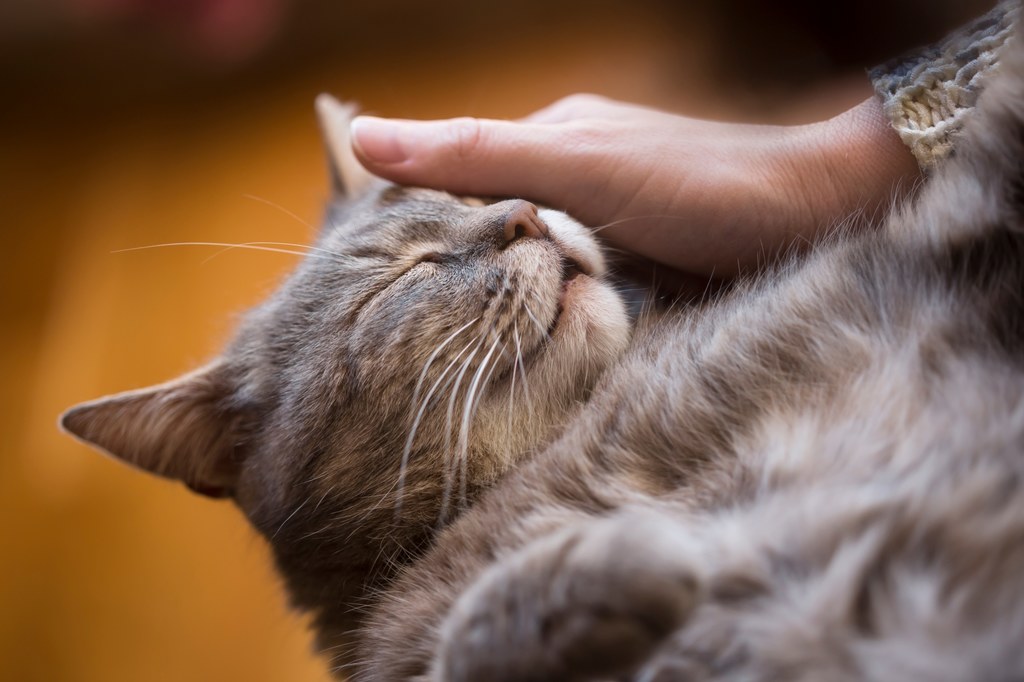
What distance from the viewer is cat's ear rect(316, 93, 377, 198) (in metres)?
1.48

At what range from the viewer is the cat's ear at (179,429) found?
3.72 ft

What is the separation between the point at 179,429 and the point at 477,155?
625 millimetres

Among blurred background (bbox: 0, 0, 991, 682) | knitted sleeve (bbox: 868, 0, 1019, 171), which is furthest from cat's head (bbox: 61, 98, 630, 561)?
blurred background (bbox: 0, 0, 991, 682)

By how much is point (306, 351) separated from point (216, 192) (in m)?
1.49

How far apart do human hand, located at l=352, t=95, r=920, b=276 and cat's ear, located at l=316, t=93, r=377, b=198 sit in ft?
0.78

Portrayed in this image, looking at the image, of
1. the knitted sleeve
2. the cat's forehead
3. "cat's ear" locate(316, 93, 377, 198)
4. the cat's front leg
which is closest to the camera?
the cat's front leg

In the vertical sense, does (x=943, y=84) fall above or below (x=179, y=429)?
above

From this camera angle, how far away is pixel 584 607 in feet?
1.97

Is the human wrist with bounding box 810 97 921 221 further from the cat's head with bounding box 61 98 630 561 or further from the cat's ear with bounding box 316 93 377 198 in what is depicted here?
the cat's ear with bounding box 316 93 377 198

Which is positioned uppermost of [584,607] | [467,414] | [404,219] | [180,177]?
[180,177]

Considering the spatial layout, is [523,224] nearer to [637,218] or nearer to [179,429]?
[637,218]

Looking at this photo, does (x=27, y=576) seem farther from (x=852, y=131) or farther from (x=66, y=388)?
(x=852, y=131)

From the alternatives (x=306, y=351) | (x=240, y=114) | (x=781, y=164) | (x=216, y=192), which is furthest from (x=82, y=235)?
(x=781, y=164)

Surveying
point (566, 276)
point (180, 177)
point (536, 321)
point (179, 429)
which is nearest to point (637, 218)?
point (566, 276)
